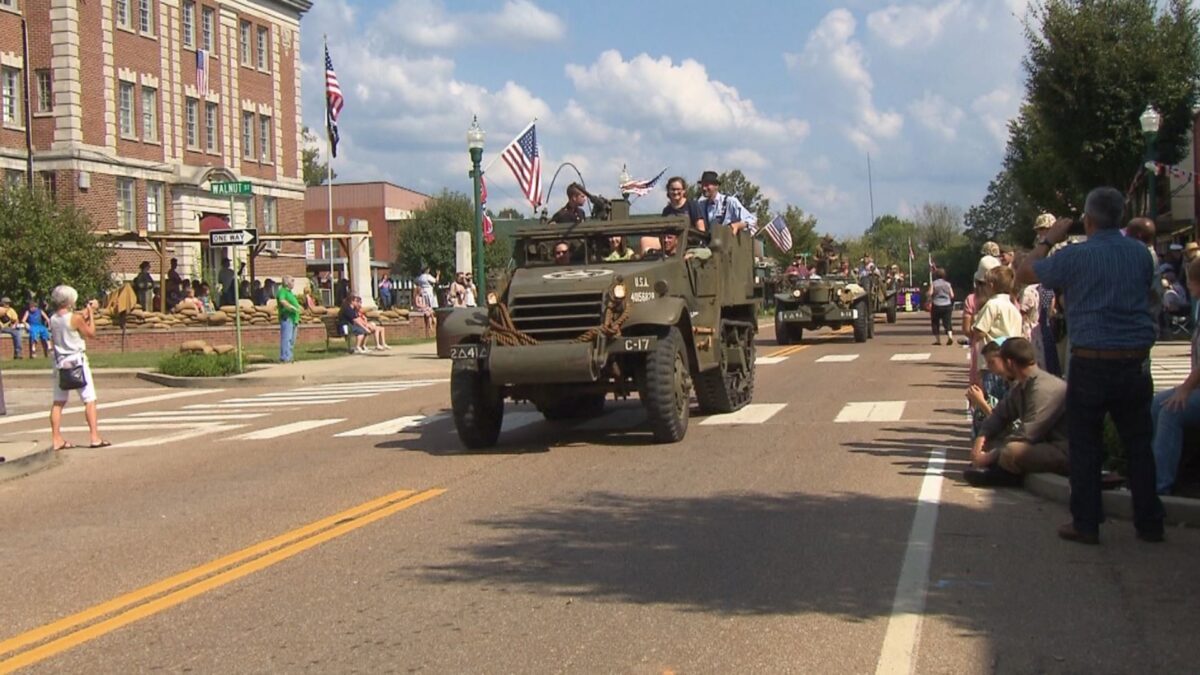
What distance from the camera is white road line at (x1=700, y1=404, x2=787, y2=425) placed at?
14.5m

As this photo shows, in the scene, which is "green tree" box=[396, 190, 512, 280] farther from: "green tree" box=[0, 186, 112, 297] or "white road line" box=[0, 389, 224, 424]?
"white road line" box=[0, 389, 224, 424]

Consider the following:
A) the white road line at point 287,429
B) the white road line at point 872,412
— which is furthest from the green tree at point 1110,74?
the white road line at point 287,429

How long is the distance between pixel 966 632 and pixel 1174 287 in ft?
50.2

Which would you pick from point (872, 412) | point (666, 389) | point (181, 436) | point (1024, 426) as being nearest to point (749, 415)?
point (872, 412)

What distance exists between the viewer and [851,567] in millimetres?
7215

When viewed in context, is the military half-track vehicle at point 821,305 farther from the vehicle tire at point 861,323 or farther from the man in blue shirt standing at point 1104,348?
the man in blue shirt standing at point 1104,348

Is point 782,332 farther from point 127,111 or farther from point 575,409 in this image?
point 127,111

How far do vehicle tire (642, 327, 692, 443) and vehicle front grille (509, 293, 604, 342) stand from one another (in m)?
0.64

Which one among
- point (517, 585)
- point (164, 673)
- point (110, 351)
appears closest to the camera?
point (164, 673)

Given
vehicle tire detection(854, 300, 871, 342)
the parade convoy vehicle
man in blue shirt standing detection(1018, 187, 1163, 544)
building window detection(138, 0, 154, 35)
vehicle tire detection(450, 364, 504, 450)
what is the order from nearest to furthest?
man in blue shirt standing detection(1018, 187, 1163, 544), the parade convoy vehicle, vehicle tire detection(450, 364, 504, 450), vehicle tire detection(854, 300, 871, 342), building window detection(138, 0, 154, 35)

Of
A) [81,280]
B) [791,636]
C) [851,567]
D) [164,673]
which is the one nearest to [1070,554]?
[851,567]

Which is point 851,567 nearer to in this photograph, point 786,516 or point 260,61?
point 786,516

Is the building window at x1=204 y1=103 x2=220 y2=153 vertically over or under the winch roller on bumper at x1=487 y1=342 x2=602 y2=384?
over

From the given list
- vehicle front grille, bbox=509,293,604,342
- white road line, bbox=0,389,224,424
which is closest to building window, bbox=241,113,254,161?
white road line, bbox=0,389,224,424
